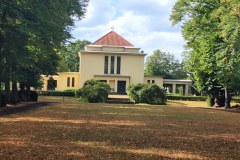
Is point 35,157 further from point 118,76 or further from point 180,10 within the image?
point 118,76

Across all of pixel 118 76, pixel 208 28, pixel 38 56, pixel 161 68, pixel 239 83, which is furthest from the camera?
pixel 161 68

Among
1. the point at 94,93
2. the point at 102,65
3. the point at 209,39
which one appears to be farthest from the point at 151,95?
the point at 102,65

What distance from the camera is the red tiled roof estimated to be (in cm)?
6322

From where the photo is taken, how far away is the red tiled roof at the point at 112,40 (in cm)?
6322

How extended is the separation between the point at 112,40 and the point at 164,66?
34.1m

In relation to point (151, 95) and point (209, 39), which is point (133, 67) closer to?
point (151, 95)

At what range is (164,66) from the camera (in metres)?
95.8

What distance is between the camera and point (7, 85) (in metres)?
26.2

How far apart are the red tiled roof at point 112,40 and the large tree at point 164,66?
28811 mm

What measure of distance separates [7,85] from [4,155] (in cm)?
1929

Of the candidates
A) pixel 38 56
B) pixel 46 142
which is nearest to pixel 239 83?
pixel 38 56

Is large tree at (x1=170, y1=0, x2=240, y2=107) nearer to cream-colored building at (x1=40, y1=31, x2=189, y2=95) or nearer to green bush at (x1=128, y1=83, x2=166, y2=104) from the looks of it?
green bush at (x1=128, y1=83, x2=166, y2=104)

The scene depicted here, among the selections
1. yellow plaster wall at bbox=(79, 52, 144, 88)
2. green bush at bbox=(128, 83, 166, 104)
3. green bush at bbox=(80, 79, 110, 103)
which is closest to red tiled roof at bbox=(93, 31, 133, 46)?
yellow plaster wall at bbox=(79, 52, 144, 88)

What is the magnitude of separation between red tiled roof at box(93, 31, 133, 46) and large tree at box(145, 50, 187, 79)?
28.8 metres
